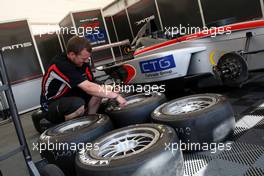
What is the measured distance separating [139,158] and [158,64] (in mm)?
1453

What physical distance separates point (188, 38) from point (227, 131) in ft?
3.76

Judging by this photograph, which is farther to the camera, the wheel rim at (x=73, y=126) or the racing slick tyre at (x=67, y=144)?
the wheel rim at (x=73, y=126)

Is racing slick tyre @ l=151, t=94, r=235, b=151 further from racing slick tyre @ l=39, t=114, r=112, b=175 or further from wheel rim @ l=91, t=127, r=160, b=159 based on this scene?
racing slick tyre @ l=39, t=114, r=112, b=175

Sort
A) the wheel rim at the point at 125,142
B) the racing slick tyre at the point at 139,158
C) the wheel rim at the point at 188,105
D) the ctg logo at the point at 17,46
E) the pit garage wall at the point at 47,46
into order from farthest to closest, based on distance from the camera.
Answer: the pit garage wall at the point at 47,46
the ctg logo at the point at 17,46
the wheel rim at the point at 188,105
the wheel rim at the point at 125,142
the racing slick tyre at the point at 139,158

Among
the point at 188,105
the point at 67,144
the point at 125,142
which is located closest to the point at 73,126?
the point at 67,144

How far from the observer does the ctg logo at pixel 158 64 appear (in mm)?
2177

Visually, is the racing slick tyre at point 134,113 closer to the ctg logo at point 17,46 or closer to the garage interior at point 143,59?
the garage interior at point 143,59

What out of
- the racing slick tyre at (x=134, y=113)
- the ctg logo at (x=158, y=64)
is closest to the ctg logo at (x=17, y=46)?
the ctg logo at (x=158, y=64)

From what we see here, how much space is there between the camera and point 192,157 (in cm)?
123

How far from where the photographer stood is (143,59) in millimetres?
2355

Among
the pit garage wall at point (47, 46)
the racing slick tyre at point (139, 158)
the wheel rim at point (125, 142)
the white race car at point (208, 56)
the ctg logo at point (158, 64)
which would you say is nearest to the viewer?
the racing slick tyre at point (139, 158)

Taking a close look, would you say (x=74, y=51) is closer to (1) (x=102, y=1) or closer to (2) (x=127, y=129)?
(2) (x=127, y=129)

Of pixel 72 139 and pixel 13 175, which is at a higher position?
pixel 72 139

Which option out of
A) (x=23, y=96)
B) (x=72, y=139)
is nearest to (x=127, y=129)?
(x=72, y=139)
